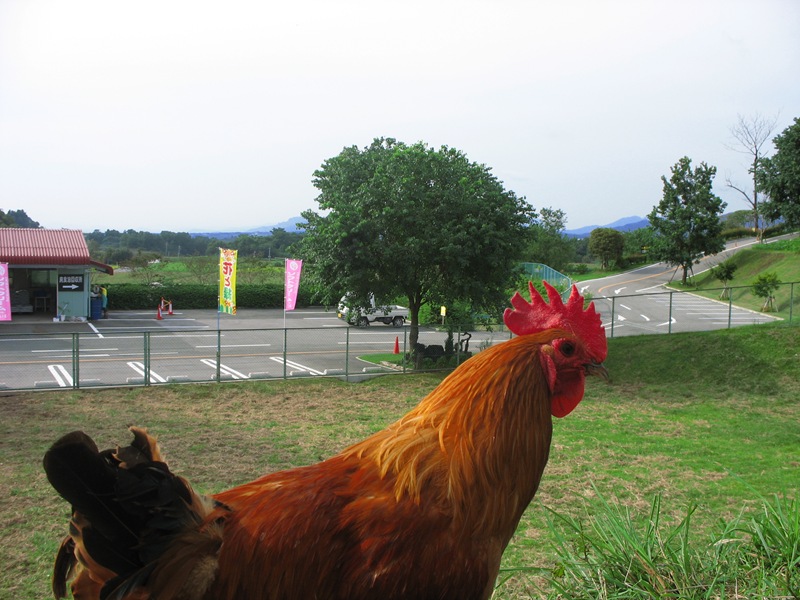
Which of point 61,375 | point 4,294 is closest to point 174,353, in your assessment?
point 61,375

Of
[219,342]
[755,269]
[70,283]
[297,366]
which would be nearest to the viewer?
[219,342]

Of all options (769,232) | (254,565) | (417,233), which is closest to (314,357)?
(417,233)

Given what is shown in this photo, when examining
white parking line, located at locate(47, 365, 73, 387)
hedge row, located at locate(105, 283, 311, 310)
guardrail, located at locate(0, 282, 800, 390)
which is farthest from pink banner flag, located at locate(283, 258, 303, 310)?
hedge row, located at locate(105, 283, 311, 310)

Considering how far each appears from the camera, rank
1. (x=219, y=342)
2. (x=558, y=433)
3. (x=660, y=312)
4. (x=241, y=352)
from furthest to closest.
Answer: (x=660, y=312) < (x=241, y=352) < (x=219, y=342) < (x=558, y=433)

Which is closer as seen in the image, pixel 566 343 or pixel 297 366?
pixel 566 343

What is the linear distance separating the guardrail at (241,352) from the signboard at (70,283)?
7.55 m

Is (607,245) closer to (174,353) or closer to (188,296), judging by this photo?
(188,296)

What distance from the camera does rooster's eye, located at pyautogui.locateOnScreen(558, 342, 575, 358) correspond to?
109 inches

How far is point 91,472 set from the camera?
2.31 meters

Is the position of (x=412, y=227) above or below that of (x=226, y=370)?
above

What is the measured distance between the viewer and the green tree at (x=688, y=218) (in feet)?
134

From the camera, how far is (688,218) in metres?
41.0

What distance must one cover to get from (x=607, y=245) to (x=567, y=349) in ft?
195

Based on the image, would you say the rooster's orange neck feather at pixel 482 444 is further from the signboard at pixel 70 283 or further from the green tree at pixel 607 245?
the green tree at pixel 607 245
